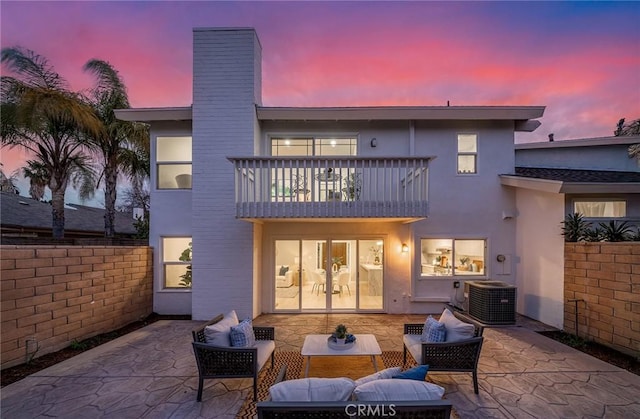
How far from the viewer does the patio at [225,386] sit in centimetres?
371

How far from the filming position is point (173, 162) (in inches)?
337

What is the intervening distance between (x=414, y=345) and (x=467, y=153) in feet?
20.5

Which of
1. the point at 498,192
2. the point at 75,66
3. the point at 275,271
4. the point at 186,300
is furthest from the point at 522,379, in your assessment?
the point at 75,66

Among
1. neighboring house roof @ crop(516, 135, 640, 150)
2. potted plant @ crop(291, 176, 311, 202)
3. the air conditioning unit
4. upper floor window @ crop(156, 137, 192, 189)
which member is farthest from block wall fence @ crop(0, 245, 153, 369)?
neighboring house roof @ crop(516, 135, 640, 150)

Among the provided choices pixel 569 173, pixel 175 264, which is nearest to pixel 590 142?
pixel 569 173

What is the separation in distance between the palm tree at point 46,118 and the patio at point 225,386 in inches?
265

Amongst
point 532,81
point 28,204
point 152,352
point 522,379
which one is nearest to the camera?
point 522,379

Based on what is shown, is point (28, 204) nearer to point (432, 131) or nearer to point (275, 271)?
point (275, 271)

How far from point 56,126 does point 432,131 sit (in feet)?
37.5

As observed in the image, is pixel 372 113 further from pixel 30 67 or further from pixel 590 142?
pixel 30 67

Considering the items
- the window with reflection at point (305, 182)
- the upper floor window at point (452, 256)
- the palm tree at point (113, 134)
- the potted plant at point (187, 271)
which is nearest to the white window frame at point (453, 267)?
the upper floor window at point (452, 256)

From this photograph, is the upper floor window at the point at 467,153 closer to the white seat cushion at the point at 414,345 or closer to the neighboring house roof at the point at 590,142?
the neighboring house roof at the point at 590,142

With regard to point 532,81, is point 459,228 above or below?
below

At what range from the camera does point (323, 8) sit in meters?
9.70
